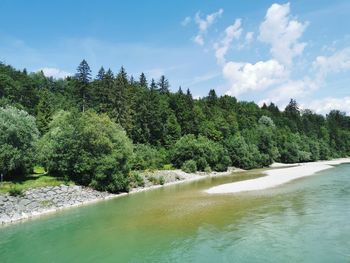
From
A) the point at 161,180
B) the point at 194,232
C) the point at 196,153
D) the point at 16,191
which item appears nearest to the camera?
the point at 194,232

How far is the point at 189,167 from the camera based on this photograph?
258 ft

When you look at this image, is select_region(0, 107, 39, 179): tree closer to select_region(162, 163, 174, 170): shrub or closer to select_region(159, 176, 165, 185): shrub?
select_region(159, 176, 165, 185): shrub

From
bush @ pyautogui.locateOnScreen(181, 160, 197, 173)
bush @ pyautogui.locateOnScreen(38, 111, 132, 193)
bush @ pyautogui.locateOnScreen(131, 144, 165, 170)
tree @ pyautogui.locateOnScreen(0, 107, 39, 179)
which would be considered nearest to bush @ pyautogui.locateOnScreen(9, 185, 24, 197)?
tree @ pyautogui.locateOnScreen(0, 107, 39, 179)

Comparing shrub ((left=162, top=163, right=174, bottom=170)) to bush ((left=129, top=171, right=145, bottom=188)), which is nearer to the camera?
bush ((left=129, top=171, right=145, bottom=188))

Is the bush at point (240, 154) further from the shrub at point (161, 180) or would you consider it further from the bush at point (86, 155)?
the bush at point (86, 155)

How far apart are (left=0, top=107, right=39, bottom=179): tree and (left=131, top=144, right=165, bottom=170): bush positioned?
22.5m

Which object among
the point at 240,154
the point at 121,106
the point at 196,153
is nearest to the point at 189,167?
the point at 196,153

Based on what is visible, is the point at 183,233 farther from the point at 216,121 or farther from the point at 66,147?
the point at 216,121

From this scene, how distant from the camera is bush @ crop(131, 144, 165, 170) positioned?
67062 millimetres

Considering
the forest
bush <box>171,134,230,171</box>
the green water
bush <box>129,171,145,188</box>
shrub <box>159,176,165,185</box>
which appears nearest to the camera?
the green water

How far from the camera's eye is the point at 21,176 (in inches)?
1794

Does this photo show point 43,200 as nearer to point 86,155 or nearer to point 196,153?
point 86,155

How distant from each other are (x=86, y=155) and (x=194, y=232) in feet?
87.3

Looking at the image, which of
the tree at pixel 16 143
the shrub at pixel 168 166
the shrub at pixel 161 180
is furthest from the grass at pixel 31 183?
the shrub at pixel 168 166
